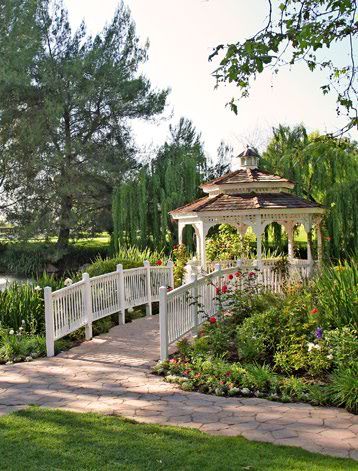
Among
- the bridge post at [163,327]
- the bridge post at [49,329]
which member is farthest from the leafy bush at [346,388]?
the bridge post at [49,329]

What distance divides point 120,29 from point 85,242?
37.5ft

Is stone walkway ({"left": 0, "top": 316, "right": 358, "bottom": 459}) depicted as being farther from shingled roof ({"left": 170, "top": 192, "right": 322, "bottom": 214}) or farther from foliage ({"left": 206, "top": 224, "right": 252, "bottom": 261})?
foliage ({"left": 206, "top": 224, "right": 252, "bottom": 261})

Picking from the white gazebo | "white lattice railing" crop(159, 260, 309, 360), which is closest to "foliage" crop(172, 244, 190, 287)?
the white gazebo

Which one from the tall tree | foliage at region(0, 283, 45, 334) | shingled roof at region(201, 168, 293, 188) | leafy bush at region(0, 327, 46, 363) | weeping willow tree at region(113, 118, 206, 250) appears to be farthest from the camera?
the tall tree

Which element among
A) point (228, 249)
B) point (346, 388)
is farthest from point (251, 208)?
point (346, 388)

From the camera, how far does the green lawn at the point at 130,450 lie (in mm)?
4066

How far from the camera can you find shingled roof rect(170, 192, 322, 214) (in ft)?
47.3

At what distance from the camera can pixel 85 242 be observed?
28375 millimetres

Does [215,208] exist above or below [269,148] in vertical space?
below

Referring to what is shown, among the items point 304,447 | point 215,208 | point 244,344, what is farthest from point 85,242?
point 304,447

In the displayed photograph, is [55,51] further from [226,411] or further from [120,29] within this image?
[226,411]

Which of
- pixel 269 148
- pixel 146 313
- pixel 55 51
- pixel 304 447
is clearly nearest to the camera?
pixel 304 447

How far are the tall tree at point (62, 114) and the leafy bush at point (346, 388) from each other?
68.5ft

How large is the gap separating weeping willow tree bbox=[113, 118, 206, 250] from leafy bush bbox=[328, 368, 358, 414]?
16446mm
